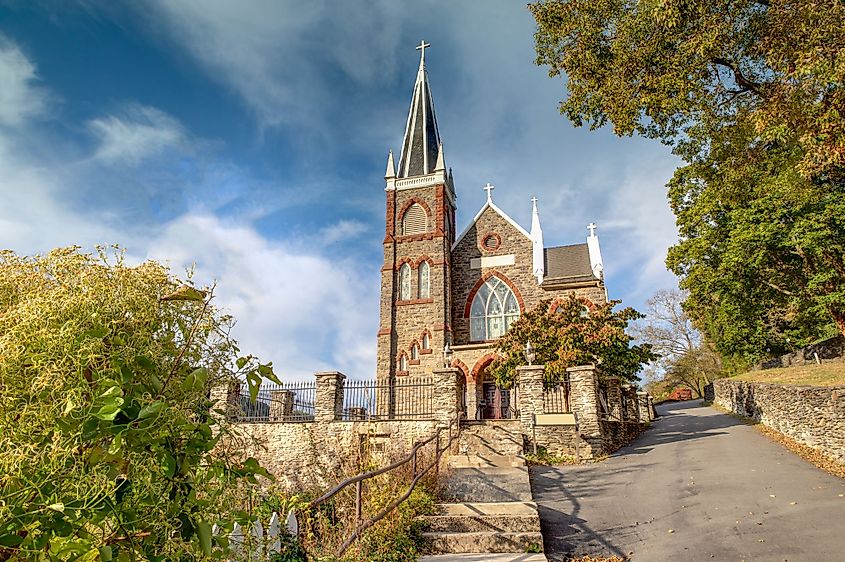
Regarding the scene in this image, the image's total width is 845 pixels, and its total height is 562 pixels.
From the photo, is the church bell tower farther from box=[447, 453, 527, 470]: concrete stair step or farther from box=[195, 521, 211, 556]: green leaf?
box=[195, 521, 211, 556]: green leaf

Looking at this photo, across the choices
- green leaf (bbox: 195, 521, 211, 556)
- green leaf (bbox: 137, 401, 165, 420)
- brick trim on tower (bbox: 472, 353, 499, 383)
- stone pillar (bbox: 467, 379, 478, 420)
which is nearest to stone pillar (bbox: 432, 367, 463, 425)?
stone pillar (bbox: 467, 379, 478, 420)

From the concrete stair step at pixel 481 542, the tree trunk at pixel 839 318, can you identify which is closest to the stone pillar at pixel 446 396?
the concrete stair step at pixel 481 542

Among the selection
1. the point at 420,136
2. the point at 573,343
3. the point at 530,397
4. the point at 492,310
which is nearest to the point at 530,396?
the point at 530,397

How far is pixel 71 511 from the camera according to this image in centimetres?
100

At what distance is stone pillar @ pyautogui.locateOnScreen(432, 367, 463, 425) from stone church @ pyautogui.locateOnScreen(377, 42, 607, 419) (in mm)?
10989

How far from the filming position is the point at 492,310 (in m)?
28.1

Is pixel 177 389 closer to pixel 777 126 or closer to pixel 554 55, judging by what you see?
pixel 777 126

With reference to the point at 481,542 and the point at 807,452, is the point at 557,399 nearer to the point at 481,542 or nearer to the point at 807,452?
the point at 807,452

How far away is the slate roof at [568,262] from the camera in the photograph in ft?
89.9

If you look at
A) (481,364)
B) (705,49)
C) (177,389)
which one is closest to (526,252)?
(481,364)

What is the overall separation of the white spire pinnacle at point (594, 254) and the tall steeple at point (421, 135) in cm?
975

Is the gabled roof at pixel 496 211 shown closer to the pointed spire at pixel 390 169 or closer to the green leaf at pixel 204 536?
the pointed spire at pixel 390 169

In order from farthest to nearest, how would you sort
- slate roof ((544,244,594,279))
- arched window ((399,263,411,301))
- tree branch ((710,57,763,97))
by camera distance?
arched window ((399,263,411,301))
slate roof ((544,244,594,279))
tree branch ((710,57,763,97))

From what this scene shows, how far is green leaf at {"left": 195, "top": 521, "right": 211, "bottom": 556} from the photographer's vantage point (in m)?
1.12
